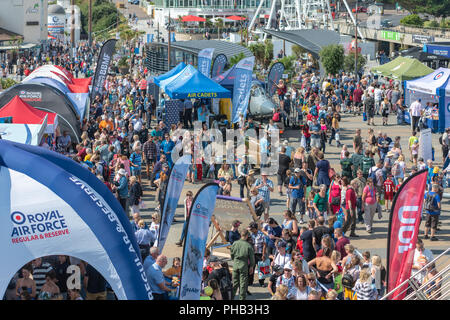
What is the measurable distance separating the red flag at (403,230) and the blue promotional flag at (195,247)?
97.2 inches

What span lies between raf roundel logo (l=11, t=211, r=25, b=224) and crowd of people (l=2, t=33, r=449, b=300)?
957mm

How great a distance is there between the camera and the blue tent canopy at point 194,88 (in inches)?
958

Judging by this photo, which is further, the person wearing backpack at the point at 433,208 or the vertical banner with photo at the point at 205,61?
the vertical banner with photo at the point at 205,61

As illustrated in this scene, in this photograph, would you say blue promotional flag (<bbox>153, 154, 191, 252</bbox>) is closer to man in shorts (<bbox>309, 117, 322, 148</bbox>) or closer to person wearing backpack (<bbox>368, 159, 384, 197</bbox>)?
person wearing backpack (<bbox>368, 159, 384, 197</bbox>)

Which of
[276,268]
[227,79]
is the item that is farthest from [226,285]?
[227,79]

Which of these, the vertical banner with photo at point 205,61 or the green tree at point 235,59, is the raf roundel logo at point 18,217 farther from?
the green tree at point 235,59

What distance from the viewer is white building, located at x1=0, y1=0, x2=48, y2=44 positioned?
75.0 meters

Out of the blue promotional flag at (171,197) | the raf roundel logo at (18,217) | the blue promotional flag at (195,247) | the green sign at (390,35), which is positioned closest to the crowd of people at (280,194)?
the blue promotional flag at (171,197)

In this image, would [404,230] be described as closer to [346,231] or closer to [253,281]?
[253,281]

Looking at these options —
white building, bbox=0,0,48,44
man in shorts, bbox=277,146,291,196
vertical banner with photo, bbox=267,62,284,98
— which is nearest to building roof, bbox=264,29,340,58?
vertical banner with photo, bbox=267,62,284,98

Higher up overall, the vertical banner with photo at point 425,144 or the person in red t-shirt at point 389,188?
the vertical banner with photo at point 425,144

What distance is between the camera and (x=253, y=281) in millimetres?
12867

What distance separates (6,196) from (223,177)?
25.2 ft
